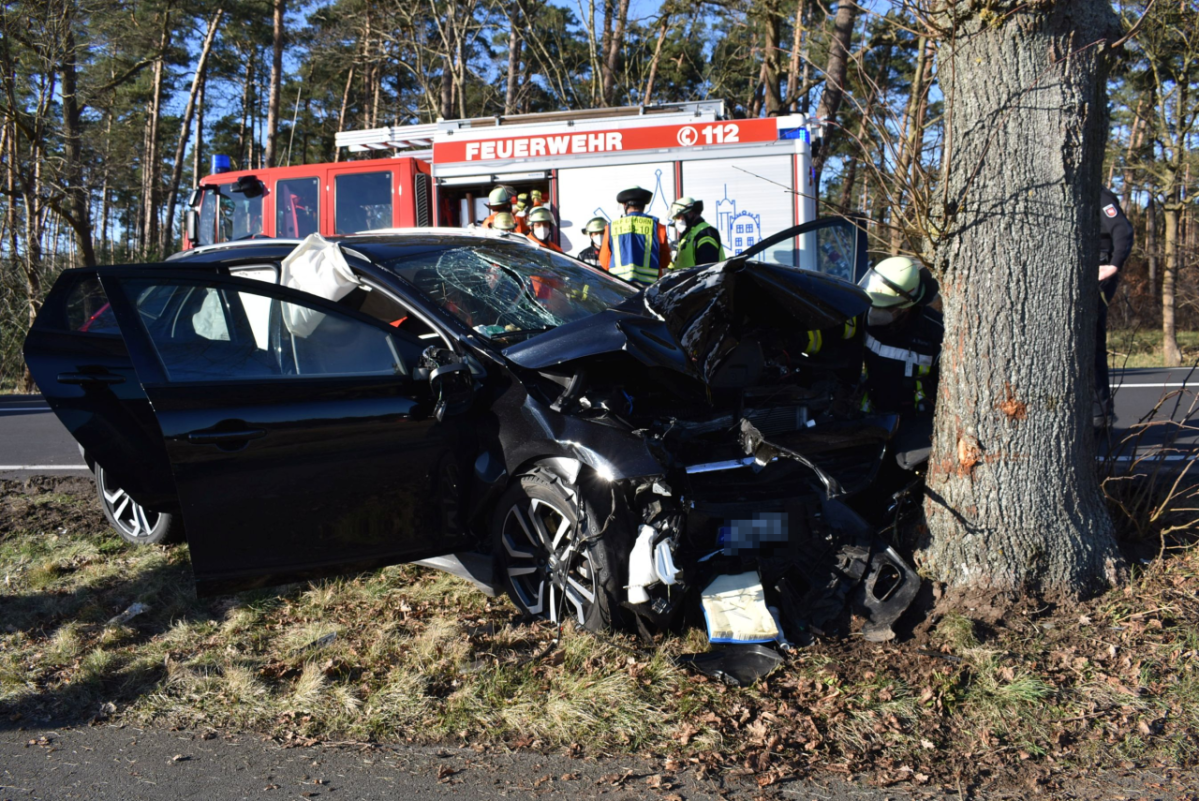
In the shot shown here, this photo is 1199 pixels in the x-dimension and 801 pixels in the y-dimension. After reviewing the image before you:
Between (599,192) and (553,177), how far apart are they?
1.87 feet

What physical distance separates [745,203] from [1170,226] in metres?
11.4

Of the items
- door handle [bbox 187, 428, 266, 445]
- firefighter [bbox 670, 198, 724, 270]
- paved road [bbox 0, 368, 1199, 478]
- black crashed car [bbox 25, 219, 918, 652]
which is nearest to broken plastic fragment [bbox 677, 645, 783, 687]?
black crashed car [bbox 25, 219, 918, 652]

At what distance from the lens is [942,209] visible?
3840 millimetres

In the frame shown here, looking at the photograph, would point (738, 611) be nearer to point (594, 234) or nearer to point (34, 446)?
point (594, 234)

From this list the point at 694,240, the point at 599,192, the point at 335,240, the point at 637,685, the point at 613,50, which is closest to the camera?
the point at 637,685

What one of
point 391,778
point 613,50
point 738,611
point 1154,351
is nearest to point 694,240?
point 738,611

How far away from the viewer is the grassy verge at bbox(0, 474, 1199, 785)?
2.97 meters

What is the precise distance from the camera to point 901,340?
494 centimetres

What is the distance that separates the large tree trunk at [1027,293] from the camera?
3.67 metres

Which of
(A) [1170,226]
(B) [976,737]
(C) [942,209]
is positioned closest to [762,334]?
(C) [942,209]

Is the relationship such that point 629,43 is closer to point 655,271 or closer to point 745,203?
point 745,203

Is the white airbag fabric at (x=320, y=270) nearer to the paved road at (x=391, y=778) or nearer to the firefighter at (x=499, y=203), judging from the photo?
the paved road at (x=391, y=778)

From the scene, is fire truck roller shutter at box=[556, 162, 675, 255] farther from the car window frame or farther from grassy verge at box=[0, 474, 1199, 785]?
grassy verge at box=[0, 474, 1199, 785]

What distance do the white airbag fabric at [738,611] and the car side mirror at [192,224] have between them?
973cm
